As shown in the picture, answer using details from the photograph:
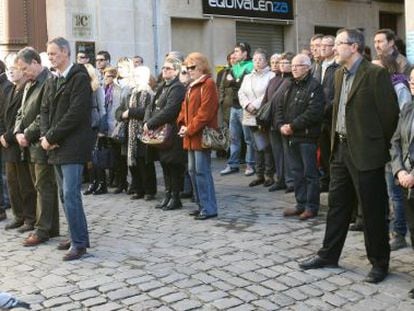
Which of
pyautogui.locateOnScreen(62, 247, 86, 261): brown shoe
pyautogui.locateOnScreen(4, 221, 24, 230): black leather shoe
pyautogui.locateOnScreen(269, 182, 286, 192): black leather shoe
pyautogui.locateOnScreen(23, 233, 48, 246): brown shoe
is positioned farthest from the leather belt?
pyautogui.locateOnScreen(4, 221, 24, 230): black leather shoe

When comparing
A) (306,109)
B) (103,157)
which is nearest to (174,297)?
(306,109)

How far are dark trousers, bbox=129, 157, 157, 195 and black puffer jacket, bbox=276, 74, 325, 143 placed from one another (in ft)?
8.10

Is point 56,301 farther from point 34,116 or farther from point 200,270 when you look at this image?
point 34,116

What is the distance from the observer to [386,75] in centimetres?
576

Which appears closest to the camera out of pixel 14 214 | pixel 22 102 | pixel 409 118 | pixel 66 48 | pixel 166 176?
pixel 409 118

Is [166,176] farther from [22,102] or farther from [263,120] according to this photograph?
[22,102]

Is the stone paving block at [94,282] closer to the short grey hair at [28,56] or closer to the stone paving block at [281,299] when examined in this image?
the stone paving block at [281,299]

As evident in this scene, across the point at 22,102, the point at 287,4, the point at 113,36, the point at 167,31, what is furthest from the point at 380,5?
the point at 22,102

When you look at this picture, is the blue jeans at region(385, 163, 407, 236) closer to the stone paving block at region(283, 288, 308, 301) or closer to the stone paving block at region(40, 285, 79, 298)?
the stone paving block at region(283, 288, 308, 301)

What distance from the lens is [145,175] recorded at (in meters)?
9.92

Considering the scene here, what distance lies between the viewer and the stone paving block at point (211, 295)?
17.9 ft

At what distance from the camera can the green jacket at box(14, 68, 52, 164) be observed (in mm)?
7375

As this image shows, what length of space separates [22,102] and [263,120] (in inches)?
142

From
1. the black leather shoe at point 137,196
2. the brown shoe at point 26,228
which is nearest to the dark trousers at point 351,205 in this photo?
the brown shoe at point 26,228
